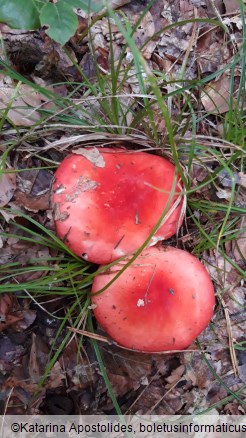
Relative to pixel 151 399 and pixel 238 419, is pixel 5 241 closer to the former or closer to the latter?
pixel 151 399

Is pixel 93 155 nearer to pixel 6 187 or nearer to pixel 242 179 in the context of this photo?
pixel 6 187

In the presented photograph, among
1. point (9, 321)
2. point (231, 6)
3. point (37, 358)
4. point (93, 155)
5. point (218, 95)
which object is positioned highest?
point (231, 6)

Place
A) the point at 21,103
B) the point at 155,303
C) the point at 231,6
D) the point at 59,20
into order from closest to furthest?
the point at 59,20 → the point at 155,303 → the point at 21,103 → the point at 231,6

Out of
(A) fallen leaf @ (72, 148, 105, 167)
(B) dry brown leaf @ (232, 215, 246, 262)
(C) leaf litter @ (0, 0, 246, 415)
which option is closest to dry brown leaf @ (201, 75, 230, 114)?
(C) leaf litter @ (0, 0, 246, 415)

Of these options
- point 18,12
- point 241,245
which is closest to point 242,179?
point 241,245

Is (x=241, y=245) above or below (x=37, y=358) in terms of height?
above

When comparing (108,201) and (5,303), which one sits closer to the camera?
(108,201)

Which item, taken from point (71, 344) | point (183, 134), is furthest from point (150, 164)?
point (71, 344)
